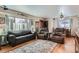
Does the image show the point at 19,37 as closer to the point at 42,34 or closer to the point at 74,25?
the point at 42,34

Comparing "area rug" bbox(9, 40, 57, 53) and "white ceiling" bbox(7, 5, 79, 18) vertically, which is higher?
"white ceiling" bbox(7, 5, 79, 18)

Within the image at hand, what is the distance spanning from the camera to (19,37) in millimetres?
2123

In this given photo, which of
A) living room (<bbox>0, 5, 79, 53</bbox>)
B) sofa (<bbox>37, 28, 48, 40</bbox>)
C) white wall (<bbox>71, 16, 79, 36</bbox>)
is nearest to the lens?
living room (<bbox>0, 5, 79, 53</bbox>)

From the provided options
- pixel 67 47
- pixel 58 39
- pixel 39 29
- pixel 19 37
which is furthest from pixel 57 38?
pixel 19 37

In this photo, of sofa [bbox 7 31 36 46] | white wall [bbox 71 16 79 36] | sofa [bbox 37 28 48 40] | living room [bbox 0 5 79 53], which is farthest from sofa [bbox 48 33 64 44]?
sofa [bbox 7 31 36 46]

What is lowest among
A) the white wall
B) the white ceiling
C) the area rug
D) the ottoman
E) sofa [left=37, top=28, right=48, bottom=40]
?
the area rug

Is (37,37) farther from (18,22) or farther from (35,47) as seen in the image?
(18,22)

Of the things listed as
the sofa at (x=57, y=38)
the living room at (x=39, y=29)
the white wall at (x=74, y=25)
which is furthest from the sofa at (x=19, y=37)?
the white wall at (x=74, y=25)

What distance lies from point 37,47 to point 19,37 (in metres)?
0.45

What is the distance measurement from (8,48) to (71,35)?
1367mm

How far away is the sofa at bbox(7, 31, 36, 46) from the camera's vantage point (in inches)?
79.8

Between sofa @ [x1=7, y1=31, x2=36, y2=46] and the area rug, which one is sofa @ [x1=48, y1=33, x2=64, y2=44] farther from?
sofa @ [x1=7, y1=31, x2=36, y2=46]

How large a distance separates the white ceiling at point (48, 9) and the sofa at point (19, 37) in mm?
469
